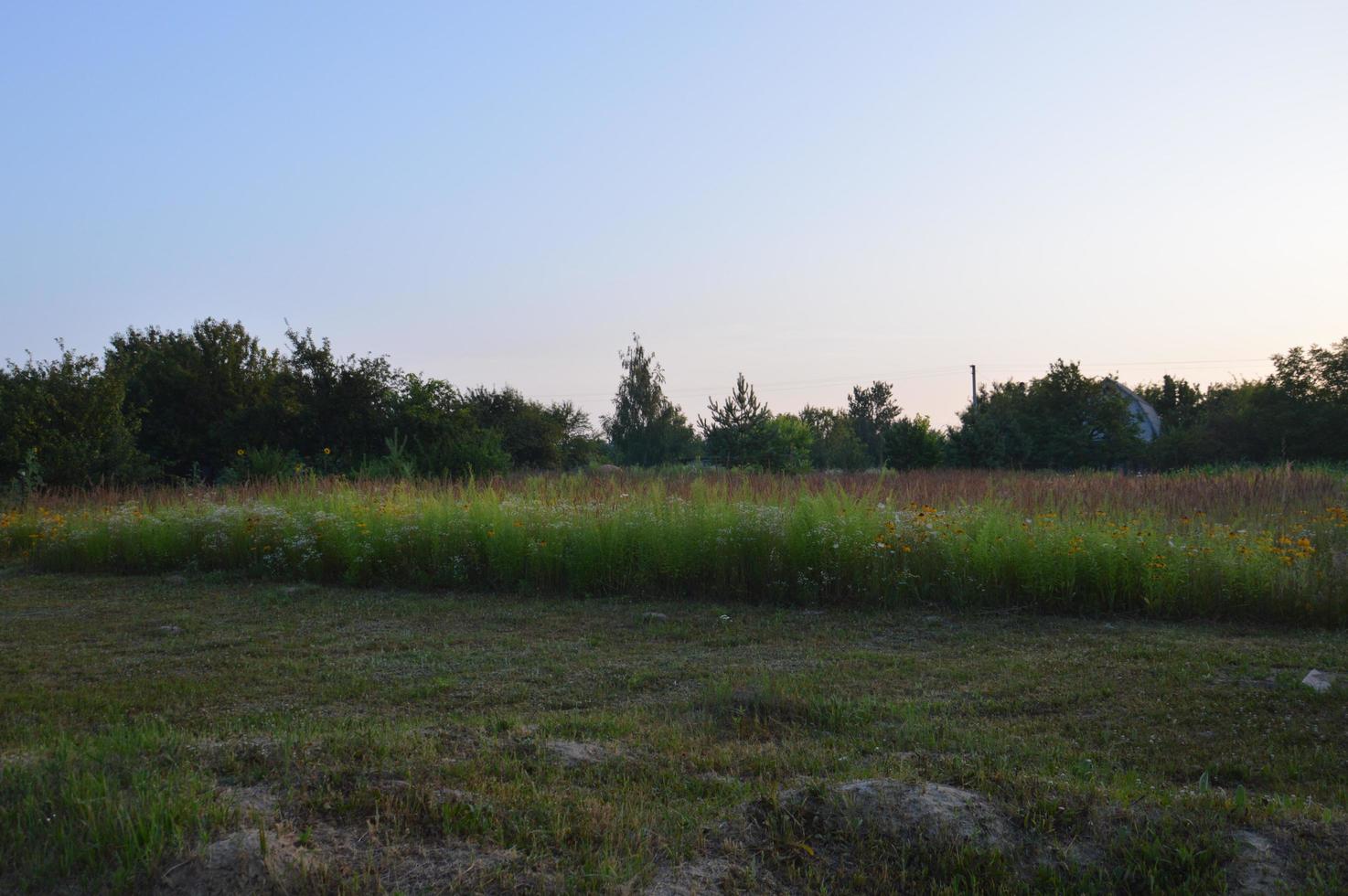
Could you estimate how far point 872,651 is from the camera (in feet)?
20.4

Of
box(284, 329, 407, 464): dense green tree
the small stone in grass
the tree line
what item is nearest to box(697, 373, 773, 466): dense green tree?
the tree line

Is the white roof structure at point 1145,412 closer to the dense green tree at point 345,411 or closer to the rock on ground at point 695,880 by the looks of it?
the dense green tree at point 345,411

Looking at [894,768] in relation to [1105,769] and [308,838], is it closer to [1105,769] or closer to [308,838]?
[1105,769]

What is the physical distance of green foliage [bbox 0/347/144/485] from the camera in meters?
18.6

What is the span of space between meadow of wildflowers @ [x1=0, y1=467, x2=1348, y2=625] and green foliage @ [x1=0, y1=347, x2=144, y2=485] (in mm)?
6206

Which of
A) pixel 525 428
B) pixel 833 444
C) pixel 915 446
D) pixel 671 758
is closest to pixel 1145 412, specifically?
pixel 833 444

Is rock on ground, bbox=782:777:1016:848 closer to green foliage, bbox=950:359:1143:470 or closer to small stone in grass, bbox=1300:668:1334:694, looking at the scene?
small stone in grass, bbox=1300:668:1334:694

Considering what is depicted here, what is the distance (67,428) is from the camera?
19.6 meters

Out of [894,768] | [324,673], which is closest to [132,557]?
[324,673]

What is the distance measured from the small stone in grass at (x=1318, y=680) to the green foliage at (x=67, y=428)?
19.2 metres

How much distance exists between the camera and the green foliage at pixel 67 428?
1858 centimetres

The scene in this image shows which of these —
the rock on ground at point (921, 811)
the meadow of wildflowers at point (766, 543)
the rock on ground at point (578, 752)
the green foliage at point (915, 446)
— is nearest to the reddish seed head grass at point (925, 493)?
the meadow of wildflowers at point (766, 543)

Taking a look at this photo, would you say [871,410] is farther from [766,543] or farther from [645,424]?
[766,543]

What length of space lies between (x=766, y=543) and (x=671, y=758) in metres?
5.17
